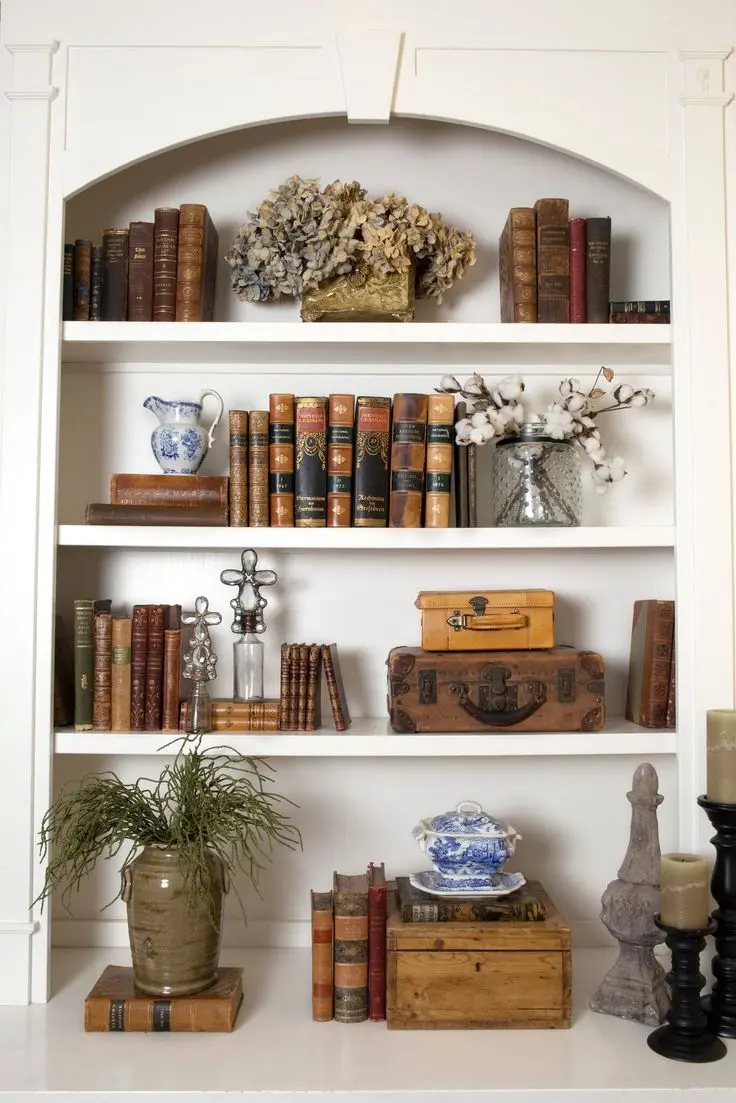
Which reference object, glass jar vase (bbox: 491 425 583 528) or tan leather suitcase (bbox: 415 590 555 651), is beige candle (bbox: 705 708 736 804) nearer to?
tan leather suitcase (bbox: 415 590 555 651)

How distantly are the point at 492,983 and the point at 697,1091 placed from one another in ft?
1.37

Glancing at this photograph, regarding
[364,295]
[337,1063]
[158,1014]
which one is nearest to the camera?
[337,1063]

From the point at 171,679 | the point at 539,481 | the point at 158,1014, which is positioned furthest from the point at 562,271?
the point at 158,1014

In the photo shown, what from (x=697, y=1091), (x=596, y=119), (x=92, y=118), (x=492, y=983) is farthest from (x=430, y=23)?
(x=697, y=1091)

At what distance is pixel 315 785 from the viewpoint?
100.0 inches

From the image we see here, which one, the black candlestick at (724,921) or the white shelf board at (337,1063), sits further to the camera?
the black candlestick at (724,921)

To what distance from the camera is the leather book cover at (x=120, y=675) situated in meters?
2.29

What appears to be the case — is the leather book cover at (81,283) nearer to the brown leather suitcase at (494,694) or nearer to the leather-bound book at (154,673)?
the leather-bound book at (154,673)

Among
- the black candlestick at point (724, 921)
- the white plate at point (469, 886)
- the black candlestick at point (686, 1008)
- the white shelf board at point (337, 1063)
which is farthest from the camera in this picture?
the white plate at point (469, 886)

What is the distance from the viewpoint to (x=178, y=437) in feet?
7.72

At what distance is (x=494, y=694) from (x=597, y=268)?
1.00 metres

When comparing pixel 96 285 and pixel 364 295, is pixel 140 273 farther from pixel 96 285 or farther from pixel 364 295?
pixel 364 295

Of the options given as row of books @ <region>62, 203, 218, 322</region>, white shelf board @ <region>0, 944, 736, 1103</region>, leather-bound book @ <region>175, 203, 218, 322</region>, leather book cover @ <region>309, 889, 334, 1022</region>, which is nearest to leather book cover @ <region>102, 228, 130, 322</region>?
row of books @ <region>62, 203, 218, 322</region>

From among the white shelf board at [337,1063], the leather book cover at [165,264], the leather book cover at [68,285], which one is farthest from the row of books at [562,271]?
the white shelf board at [337,1063]
